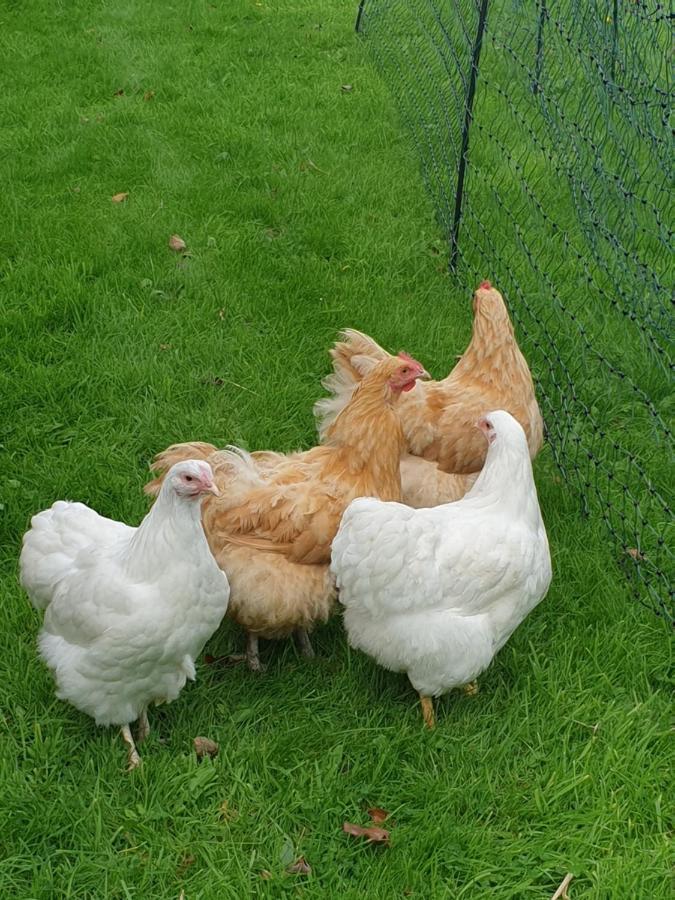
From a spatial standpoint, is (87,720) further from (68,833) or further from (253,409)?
(253,409)

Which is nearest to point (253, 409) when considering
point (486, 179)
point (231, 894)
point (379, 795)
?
point (379, 795)

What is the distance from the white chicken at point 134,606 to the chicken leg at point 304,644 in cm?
62

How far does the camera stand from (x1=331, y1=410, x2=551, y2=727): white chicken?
271cm

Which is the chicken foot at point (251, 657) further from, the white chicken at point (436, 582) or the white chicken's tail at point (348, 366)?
the white chicken's tail at point (348, 366)

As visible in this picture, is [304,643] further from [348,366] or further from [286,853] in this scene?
[348,366]

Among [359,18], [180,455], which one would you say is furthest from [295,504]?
[359,18]

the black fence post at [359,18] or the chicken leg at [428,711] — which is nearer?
the chicken leg at [428,711]

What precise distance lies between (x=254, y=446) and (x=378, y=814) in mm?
1983

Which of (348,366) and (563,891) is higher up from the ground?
(348,366)

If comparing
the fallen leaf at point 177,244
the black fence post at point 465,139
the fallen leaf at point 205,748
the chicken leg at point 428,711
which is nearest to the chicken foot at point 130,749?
the fallen leaf at point 205,748

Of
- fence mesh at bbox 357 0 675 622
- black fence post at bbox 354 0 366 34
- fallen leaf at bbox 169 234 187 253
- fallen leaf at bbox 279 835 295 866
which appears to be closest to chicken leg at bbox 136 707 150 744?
fallen leaf at bbox 279 835 295 866

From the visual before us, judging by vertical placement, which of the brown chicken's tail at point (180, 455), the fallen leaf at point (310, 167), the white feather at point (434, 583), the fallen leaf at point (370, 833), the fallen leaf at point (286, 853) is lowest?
the fallen leaf at point (286, 853)

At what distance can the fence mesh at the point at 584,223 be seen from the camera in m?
4.05

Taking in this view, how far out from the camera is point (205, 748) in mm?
2787
